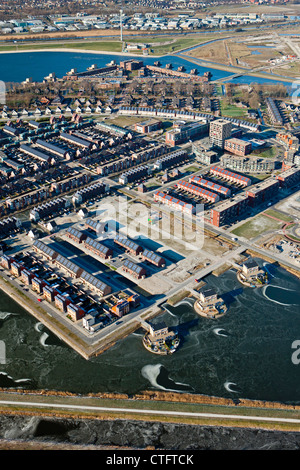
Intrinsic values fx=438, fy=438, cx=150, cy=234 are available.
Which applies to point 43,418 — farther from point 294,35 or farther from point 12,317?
point 294,35

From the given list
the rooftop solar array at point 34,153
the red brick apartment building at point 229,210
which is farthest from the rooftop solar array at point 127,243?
the rooftop solar array at point 34,153

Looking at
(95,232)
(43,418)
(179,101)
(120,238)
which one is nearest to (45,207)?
(95,232)

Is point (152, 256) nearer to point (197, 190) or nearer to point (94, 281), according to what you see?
point (94, 281)

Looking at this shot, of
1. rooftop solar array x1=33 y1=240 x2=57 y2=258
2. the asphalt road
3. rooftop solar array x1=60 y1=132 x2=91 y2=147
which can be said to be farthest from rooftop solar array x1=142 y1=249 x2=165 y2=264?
rooftop solar array x1=60 y1=132 x2=91 y2=147

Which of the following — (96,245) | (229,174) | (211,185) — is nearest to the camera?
(96,245)

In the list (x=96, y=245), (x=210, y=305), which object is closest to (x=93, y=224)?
(x=96, y=245)

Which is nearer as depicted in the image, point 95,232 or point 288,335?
point 288,335
